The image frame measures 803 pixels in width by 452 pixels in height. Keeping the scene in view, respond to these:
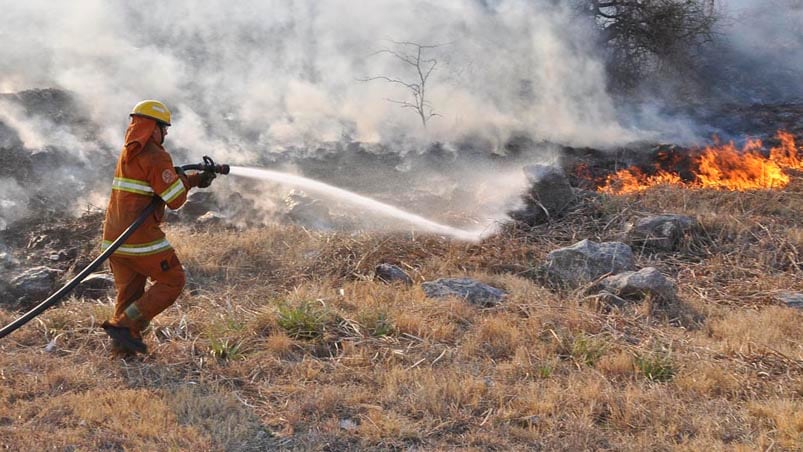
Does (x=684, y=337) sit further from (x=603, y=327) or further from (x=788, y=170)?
(x=788, y=170)

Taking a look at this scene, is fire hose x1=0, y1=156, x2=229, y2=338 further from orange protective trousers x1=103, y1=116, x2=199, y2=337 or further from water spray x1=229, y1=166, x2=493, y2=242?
water spray x1=229, y1=166, x2=493, y2=242

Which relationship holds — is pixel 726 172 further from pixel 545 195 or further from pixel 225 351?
pixel 225 351

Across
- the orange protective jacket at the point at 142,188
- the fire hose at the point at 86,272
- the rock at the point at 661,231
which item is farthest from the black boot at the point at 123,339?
the rock at the point at 661,231

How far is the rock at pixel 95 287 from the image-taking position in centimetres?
545

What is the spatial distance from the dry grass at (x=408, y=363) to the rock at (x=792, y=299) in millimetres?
112

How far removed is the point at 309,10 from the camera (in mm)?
11797

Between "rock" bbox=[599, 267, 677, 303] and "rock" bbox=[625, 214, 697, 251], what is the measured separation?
1.22 metres

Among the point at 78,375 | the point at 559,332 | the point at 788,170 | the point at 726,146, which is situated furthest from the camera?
the point at 726,146

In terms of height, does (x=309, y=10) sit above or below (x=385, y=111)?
above

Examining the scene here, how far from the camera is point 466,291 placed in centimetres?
516

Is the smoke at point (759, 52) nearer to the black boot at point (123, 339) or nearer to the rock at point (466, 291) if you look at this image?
the rock at point (466, 291)

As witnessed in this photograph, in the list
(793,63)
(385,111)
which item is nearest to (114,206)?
(385,111)

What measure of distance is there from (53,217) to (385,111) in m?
5.06

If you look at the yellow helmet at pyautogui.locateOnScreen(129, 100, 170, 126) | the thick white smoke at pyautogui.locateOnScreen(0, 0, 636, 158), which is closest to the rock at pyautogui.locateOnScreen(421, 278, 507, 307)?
the yellow helmet at pyautogui.locateOnScreen(129, 100, 170, 126)
